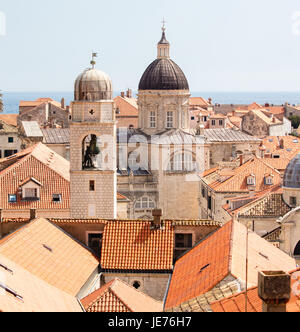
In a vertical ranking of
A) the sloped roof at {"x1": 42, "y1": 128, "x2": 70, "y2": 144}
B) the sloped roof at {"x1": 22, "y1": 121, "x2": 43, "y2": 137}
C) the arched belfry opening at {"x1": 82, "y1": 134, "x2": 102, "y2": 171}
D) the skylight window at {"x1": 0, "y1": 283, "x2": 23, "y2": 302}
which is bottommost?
the sloped roof at {"x1": 42, "y1": 128, "x2": 70, "y2": 144}

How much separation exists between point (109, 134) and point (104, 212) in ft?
10.4

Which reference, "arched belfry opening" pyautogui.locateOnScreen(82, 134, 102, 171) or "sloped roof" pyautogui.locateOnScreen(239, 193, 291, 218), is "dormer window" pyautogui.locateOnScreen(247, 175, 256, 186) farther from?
"arched belfry opening" pyautogui.locateOnScreen(82, 134, 102, 171)

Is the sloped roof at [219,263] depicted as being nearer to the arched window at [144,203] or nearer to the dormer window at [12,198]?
the dormer window at [12,198]

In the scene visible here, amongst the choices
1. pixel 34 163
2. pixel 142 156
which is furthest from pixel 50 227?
pixel 142 156

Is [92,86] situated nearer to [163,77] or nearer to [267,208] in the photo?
[267,208]

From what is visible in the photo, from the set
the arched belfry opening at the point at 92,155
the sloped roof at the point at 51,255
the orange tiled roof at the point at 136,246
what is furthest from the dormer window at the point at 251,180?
the sloped roof at the point at 51,255

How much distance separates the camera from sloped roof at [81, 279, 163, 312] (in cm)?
1995

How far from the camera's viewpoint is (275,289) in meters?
12.5

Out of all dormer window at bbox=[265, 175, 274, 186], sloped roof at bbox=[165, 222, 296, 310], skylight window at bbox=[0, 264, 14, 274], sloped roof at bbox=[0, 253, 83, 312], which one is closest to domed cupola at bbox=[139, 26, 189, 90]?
dormer window at bbox=[265, 175, 274, 186]

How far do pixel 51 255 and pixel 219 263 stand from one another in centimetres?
529

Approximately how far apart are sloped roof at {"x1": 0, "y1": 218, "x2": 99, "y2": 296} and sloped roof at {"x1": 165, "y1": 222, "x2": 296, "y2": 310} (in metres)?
2.73

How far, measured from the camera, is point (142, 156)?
185 feet

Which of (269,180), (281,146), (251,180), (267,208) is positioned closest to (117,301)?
(267,208)
